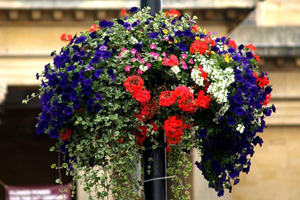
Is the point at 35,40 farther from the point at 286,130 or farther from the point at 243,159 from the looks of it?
the point at 243,159

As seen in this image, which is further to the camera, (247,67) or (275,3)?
(275,3)

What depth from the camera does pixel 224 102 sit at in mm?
2932

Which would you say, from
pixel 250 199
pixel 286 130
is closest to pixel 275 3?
pixel 286 130

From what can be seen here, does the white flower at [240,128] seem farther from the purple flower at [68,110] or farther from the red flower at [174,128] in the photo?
the purple flower at [68,110]

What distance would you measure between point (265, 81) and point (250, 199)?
843 cm

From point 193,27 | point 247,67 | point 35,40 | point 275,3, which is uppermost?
point 275,3

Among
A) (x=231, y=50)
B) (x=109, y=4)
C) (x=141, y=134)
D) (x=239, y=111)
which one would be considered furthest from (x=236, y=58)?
(x=109, y=4)

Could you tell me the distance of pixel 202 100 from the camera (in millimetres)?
2900

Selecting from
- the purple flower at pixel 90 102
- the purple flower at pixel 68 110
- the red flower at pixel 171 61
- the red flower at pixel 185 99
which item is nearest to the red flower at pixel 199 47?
the red flower at pixel 171 61

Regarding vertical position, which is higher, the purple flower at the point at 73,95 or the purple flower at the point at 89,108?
the purple flower at the point at 73,95

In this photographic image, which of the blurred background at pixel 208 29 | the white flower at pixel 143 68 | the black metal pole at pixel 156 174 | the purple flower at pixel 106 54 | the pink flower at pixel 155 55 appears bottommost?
the black metal pole at pixel 156 174

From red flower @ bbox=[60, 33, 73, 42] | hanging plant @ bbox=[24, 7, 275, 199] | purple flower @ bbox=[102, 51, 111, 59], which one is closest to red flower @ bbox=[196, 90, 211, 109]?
hanging plant @ bbox=[24, 7, 275, 199]

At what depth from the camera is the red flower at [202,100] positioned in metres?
2.89

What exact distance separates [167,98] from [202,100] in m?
0.16
